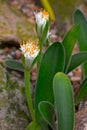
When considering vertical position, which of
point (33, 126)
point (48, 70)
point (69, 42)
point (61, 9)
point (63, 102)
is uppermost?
point (61, 9)

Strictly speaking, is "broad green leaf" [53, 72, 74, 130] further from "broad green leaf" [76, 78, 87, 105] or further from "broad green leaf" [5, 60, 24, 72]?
"broad green leaf" [5, 60, 24, 72]

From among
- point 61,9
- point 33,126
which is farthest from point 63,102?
point 61,9

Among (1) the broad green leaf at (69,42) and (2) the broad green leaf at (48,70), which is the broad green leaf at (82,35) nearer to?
(1) the broad green leaf at (69,42)

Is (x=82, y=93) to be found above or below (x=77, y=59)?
below

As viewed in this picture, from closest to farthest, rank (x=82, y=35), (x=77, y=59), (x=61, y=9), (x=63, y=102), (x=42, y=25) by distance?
(x=63, y=102) < (x=42, y=25) < (x=77, y=59) < (x=82, y=35) < (x=61, y=9)

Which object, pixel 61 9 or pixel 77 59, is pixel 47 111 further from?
pixel 61 9

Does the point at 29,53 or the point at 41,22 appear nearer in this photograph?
the point at 29,53

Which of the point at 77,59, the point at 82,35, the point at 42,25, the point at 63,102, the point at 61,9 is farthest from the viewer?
the point at 61,9

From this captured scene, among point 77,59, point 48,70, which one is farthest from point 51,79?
point 77,59

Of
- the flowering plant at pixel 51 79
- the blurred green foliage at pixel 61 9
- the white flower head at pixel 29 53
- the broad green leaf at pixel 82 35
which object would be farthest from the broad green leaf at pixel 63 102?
the blurred green foliage at pixel 61 9
